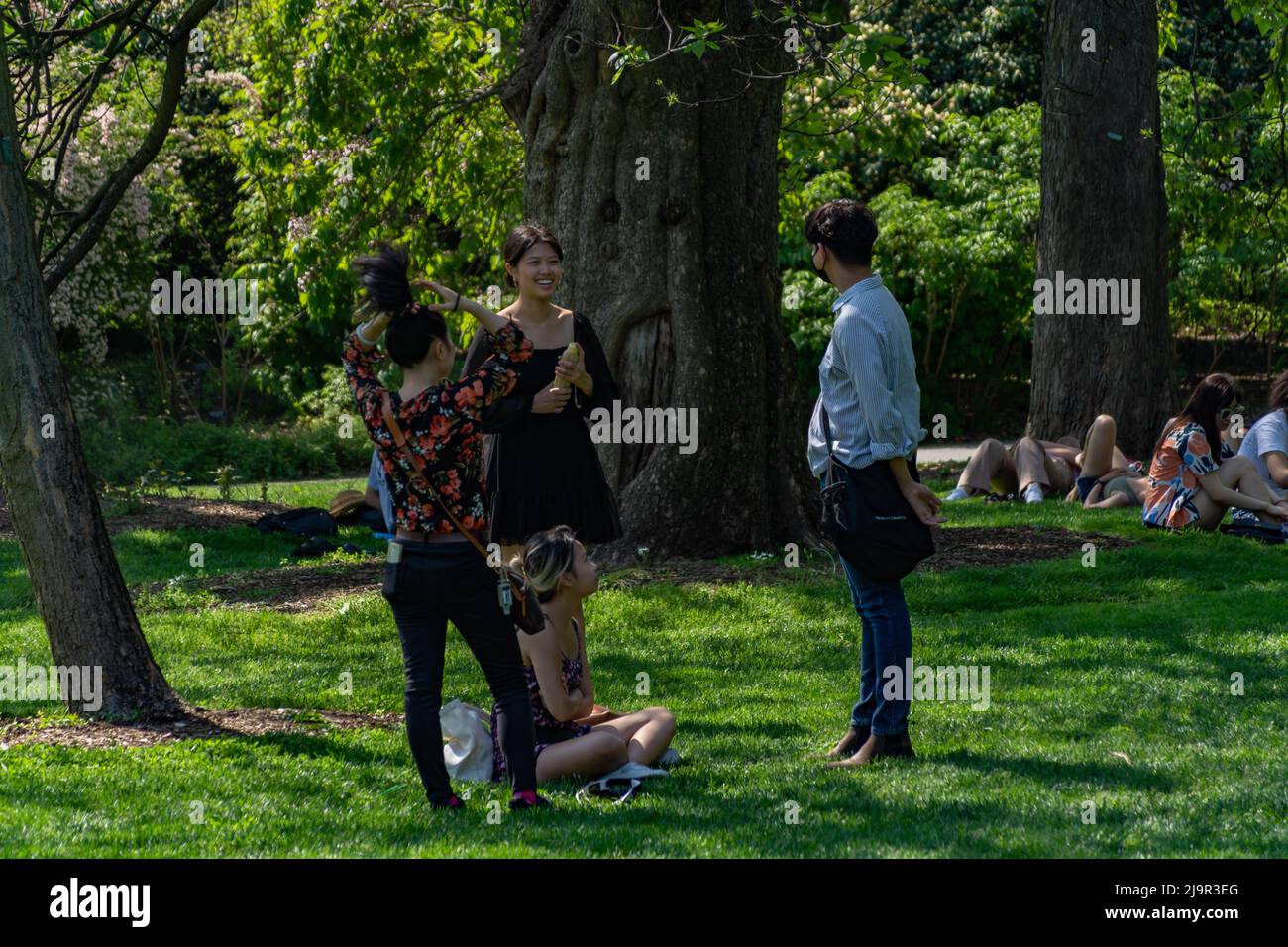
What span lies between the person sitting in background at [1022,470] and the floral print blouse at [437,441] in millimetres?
10468

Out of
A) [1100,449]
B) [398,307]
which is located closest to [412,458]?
[398,307]

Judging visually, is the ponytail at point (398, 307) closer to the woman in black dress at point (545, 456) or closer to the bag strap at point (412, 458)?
the bag strap at point (412, 458)

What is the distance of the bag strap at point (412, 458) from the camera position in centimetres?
545

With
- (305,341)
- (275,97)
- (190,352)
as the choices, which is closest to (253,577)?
(275,97)

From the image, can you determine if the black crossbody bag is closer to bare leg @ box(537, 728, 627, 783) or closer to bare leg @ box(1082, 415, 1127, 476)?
bare leg @ box(537, 728, 627, 783)

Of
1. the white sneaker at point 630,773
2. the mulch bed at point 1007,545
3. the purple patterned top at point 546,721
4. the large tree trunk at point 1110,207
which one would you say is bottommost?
the white sneaker at point 630,773

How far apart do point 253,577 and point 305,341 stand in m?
15.5

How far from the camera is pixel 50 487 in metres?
7.24

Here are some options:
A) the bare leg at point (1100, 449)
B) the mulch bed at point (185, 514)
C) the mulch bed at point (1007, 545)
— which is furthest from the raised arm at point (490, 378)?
the mulch bed at point (185, 514)

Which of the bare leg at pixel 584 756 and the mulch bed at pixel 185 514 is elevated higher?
the mulch bed at pixel 185 514

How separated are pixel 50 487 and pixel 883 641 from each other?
3.77 metres

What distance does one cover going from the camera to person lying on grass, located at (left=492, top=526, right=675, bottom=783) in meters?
6.14

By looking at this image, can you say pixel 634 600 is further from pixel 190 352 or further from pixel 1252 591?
pixel 190 352

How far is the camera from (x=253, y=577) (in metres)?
12.2
